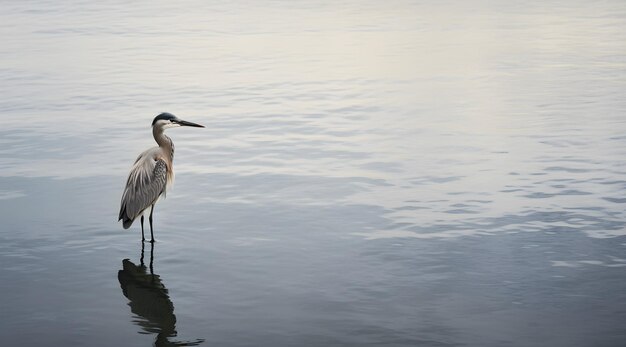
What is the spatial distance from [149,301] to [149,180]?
8.34 feet

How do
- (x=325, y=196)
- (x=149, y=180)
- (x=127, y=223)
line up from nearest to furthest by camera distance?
(x=127, y=223) < (x=149, y=180) < (x=325, y=196)

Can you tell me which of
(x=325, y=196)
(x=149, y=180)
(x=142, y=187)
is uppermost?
(x=325, y=196)

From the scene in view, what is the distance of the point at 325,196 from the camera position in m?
14.6

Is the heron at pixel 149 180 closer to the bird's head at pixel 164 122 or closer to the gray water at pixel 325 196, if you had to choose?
the bird's head at pixel 164 122

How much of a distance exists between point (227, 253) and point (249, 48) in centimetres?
1836

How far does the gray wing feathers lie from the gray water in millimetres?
356

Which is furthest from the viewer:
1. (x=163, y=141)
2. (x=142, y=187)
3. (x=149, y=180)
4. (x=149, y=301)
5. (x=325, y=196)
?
(x=325, y=196)

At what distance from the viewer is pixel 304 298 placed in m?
10.7

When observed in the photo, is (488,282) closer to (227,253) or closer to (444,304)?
(444,304)

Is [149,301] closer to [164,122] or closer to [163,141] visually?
[163,141]

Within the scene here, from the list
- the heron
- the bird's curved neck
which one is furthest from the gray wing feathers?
the bird's curved neck

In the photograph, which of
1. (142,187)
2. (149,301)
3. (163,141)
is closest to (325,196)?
(163,141)

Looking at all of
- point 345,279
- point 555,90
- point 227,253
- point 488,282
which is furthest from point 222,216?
point 555,90

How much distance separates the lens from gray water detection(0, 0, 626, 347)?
1025 centimetres
